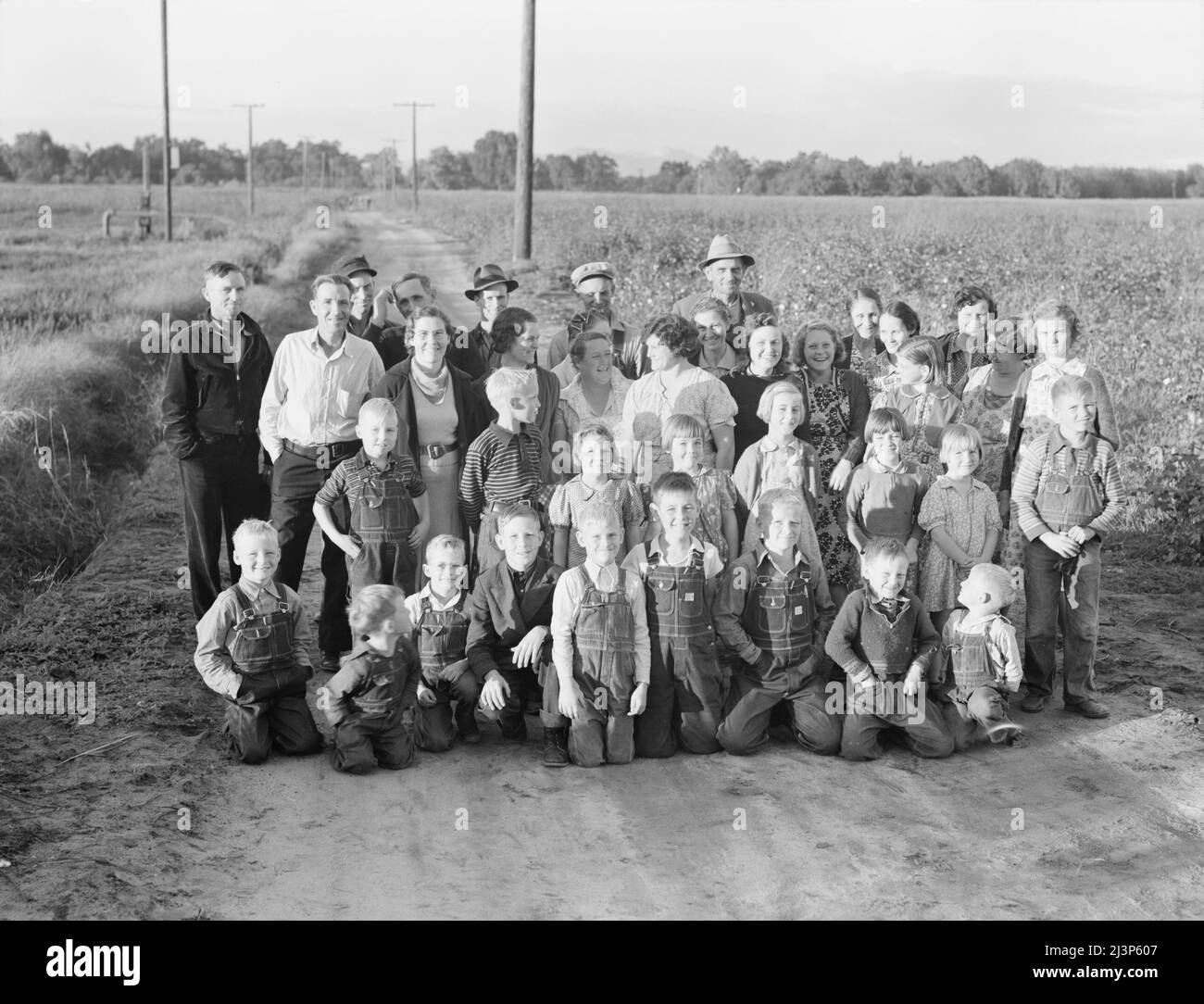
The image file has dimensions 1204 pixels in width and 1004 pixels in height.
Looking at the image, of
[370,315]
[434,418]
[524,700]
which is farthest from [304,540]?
[370,315]

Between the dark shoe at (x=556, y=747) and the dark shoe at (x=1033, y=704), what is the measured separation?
2.42m

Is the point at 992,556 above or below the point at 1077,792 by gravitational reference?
above

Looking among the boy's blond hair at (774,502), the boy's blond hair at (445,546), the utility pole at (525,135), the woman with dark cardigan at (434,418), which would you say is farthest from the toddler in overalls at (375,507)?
the utility pole at (525,135)

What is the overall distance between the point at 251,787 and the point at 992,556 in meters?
3.78

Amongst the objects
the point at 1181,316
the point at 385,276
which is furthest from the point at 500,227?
the point at 1181,316

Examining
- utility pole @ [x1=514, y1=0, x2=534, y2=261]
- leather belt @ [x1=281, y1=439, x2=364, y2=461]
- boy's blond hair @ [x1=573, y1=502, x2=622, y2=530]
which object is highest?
utility pole @ [x1=514, y1=0, x2=534, y2=261]

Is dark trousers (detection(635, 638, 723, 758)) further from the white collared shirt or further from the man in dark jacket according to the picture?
the man in dark jacket

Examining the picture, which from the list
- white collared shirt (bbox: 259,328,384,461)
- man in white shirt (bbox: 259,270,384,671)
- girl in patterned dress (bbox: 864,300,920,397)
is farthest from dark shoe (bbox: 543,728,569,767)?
girl in patterned dress (bbox: 864,300,920,397)

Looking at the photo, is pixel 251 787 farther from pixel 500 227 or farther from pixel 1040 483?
pixel 500 227

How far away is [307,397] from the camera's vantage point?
272 inches

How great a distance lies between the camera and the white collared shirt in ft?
22.7

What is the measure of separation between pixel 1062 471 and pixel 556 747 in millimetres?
2933

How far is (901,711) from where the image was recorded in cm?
608

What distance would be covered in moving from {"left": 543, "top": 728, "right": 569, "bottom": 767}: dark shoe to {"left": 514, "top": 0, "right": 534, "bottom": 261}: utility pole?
1994cm
